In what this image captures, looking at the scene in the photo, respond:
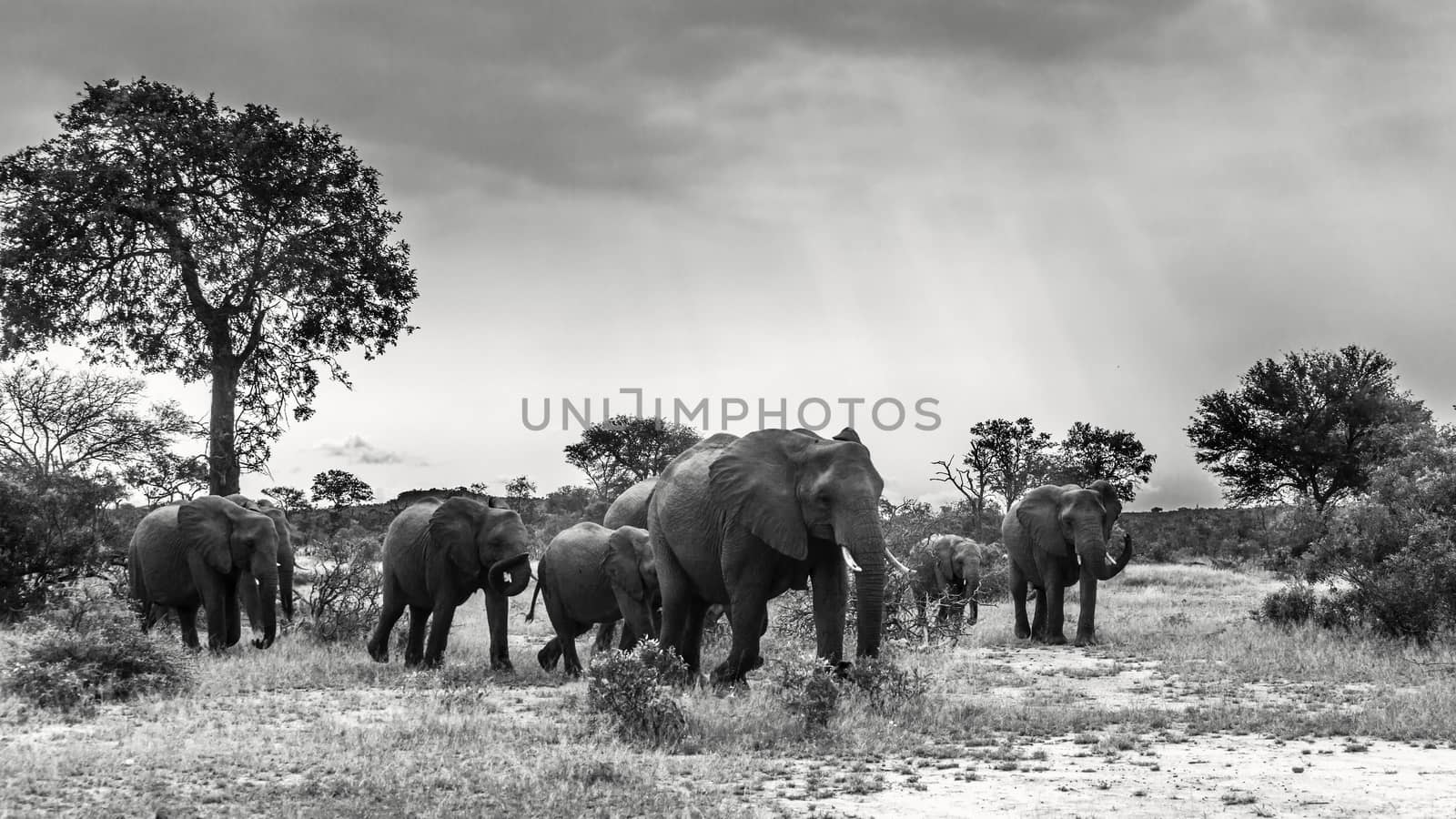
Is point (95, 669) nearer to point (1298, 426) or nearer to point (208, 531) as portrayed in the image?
point (208, 531)

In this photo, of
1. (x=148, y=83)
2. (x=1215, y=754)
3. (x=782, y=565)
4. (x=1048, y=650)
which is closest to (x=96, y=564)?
(x=148, y=83)

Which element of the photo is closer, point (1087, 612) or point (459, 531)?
point (459, 531)

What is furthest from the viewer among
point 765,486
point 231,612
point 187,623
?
point 187,623

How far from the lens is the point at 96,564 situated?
21.8 metres

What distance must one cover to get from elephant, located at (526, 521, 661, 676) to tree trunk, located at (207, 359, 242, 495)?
14.9 metres

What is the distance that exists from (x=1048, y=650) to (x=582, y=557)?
307 inches

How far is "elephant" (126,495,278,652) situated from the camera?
16.8 metres

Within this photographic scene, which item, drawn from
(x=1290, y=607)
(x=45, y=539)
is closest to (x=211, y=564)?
(x=45, y=539)

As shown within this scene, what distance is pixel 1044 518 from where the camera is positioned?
2070 centimetres

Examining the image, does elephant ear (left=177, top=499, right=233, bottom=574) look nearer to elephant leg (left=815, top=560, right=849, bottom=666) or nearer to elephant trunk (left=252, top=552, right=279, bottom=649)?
elephant trunk (left=252, top=552, right=279, bottom=649)

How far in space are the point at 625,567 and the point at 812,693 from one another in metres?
4.39

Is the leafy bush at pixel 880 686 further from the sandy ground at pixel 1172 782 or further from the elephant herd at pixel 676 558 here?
the sandy ground at pixel 1172 782

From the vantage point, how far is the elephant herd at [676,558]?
38.9ft

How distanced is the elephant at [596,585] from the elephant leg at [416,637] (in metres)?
1.60
